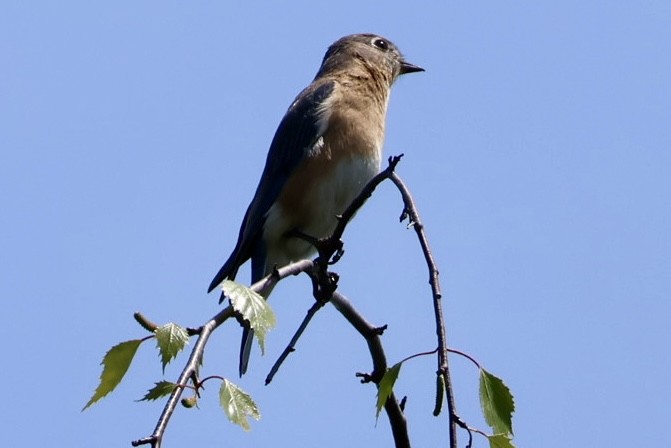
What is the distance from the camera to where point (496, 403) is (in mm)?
3064

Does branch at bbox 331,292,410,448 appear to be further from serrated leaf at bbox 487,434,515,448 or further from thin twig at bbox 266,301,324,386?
serrated leaf at bbox 487,434,515,448

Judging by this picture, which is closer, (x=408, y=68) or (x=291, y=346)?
(x=291, y=346)

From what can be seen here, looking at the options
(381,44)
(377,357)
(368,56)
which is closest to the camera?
(377,357)

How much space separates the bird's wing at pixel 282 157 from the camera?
7258mm

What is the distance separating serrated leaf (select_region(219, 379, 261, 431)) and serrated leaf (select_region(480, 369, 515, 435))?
627 mm

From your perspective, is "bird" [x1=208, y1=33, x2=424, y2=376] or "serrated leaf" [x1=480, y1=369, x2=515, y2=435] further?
"bird" [x1=208, y1=33, x2=424, y2=376]

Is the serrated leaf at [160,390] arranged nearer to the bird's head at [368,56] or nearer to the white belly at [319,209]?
the white belly at [319,209]

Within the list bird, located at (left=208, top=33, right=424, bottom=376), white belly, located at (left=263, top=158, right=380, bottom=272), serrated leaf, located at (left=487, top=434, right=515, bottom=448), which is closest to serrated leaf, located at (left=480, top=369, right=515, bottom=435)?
serrated leaf, located at (left=487, top=434, right=515, bottom=448)

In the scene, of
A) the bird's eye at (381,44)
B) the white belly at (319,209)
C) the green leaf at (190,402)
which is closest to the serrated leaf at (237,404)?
the green leaf at (190,402)

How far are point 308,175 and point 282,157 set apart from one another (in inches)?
14.4

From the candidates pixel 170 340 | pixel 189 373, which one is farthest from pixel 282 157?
pixel 189 373

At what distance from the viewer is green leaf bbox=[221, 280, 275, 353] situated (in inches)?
118

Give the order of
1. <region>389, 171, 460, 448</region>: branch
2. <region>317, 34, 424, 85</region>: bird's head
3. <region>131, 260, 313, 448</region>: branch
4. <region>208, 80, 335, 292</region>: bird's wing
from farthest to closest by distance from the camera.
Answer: <region>317, 34, 424, 85</region>: bird's head → <region>208, 80, 335, 292</region>: bird's wing → <region>389, 171, 460, 448</region>: branch → <region>131, 260, 313, 448</region>: branch

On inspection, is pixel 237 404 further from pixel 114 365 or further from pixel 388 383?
pixel 388 383
